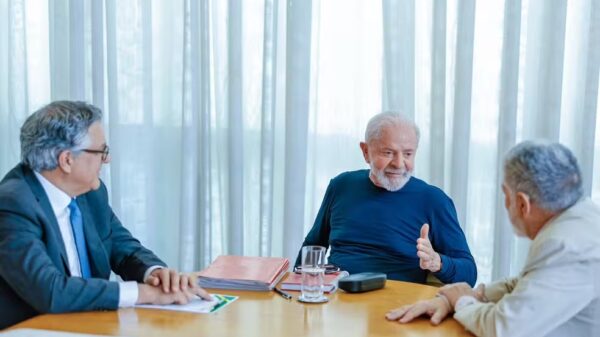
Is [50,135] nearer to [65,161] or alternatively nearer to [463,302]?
[65,161]

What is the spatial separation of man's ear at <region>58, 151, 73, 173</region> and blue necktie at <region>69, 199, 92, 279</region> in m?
0.13

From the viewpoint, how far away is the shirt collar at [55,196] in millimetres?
1754

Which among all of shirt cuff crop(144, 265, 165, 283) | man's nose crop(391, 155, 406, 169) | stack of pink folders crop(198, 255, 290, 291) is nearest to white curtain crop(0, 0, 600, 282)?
man's nose crop(391, 155, 406, 169)

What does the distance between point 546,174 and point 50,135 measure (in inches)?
50.9

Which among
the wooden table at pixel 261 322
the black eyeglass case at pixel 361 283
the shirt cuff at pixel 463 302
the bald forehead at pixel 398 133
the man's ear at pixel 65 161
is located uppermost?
the bald forehead at pixel 398 133

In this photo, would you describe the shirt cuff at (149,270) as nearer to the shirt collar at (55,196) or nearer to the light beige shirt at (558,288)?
the shirt collar at (55,196)

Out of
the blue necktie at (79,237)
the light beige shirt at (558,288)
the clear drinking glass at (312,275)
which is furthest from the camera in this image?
the blue necktie at (79,237)

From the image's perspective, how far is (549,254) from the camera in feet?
4.29

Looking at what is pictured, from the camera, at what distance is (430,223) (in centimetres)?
229

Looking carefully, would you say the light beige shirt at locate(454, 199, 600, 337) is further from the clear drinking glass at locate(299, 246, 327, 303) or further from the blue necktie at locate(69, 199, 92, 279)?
the blue necktie at locate(69, 199, 92, 279)

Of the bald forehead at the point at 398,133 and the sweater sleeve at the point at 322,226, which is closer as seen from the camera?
the bald forehead at the point at 398,133

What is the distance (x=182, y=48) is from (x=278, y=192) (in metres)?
0.88

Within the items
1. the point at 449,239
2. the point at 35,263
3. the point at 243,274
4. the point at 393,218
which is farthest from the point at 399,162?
the point at 35,263

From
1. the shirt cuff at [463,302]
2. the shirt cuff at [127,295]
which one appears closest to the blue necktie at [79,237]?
the shirt cuff at [127,295]
